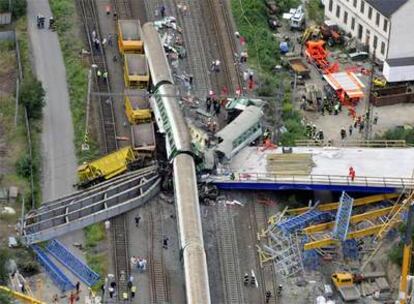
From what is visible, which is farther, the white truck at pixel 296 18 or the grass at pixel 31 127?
the white truck at pixel 296 18

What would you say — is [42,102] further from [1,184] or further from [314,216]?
[314,216]

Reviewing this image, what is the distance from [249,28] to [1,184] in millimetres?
29631

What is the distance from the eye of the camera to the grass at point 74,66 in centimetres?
9919

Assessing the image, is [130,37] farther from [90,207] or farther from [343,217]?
[343,217]

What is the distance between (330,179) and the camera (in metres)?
94.8

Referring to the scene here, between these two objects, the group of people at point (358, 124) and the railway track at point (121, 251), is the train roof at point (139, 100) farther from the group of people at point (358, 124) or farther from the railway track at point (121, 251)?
the group of people at point (358, 124)

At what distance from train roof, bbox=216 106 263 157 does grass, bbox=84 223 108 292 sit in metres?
10.8

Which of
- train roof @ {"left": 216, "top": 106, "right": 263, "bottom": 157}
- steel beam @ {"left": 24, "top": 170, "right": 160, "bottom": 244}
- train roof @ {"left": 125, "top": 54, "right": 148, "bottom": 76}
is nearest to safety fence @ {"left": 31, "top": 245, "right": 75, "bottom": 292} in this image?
steel beam @ {"left": 24, "top": 170, "right": 160, "bottom": 244}

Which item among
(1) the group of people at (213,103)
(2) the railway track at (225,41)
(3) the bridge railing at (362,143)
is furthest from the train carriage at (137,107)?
(3) the bridge railing at (362,143)

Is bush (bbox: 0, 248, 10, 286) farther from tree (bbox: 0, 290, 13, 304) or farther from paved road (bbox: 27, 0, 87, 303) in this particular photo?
tree (bbox: 0, 290, 13, 304)

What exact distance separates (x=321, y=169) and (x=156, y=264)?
586 inches

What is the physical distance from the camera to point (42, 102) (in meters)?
102

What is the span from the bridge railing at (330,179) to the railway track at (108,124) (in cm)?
919

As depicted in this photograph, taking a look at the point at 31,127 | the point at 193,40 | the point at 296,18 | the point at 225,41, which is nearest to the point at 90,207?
the point at 31,127
